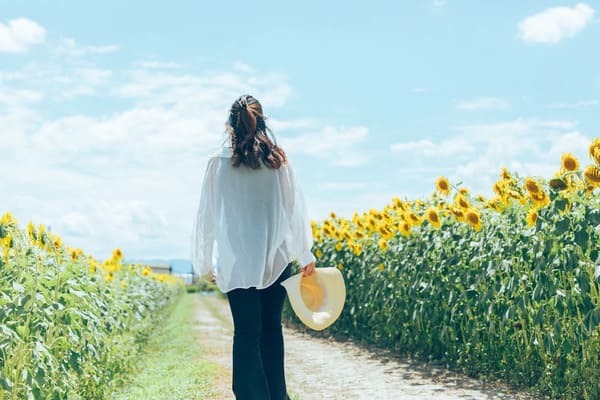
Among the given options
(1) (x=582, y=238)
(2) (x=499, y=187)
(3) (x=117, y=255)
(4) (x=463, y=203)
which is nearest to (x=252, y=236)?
(1) (x=582, y=238)

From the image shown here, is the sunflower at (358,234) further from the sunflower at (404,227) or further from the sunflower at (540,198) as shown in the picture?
the sunflower at (540,198)

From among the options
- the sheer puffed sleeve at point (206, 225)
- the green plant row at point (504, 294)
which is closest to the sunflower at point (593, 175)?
the green plant row at point (504, 294)

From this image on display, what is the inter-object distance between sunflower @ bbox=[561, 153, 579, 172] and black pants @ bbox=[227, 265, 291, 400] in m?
2.08

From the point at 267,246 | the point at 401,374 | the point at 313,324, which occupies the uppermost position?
the point at 267,246

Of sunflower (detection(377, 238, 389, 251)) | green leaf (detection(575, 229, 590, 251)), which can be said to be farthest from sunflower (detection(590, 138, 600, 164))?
sunflower (detection(377, 238, 389, 251))

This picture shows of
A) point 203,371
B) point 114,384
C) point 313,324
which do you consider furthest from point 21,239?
point 203,371

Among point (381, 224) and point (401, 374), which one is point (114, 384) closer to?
point (401, 374)

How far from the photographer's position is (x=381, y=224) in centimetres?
870

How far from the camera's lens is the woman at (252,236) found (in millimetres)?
4047

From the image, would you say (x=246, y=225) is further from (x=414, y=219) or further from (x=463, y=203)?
(x=414, y=219)

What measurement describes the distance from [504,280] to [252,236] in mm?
2719

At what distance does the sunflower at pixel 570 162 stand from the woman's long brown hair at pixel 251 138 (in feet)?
6.64

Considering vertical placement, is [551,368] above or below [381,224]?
below

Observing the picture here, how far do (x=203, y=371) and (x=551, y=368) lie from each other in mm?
3152
